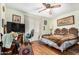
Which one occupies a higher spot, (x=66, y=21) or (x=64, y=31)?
(x=66, y=21)

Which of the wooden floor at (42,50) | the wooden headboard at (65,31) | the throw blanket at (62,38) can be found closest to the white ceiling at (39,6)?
the wooden headboard at (65,31)

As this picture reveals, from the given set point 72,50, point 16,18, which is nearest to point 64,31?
point 72,50

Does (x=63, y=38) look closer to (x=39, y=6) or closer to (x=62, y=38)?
(x=62, y=38)

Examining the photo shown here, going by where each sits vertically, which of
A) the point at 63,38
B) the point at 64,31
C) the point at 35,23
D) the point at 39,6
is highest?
the point at 39,6

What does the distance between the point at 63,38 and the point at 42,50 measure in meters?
0.38

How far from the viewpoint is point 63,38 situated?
2086 millimetres

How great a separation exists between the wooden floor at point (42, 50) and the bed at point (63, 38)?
0.07 meters

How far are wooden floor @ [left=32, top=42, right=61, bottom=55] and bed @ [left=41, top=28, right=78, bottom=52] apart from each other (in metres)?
0.07

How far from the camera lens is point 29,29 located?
215 centimetres

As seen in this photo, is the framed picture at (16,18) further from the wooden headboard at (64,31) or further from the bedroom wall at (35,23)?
the wooden headboard at (64,31)

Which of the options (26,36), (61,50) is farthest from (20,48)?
(61,50)

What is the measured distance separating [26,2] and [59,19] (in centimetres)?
59

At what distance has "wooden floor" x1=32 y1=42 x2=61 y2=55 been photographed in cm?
211
